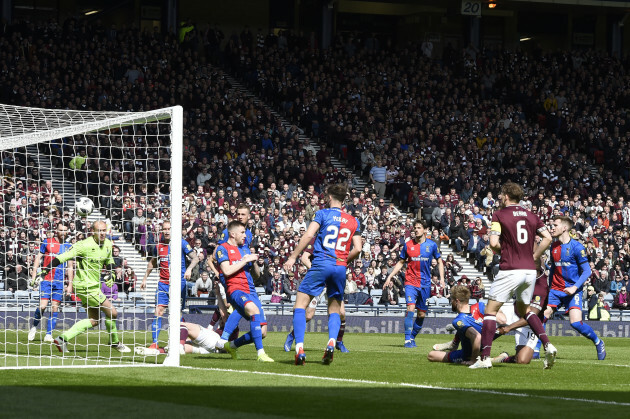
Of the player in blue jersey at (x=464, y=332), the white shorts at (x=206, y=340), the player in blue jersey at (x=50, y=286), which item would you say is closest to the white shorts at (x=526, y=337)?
the player in blue jersey at (x=464, y=332)

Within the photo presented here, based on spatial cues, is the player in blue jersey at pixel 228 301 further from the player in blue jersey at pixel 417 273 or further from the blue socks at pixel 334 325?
the player in blue jersey at pixel 417 273

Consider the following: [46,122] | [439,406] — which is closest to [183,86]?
[46,122]

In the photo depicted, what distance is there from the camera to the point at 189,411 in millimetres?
8117

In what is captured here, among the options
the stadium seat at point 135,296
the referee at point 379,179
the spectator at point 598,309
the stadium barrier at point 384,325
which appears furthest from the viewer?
the referee at point 379,179

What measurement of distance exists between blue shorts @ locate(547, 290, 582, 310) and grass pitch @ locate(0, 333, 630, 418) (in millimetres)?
2215

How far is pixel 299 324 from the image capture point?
12.6 meters

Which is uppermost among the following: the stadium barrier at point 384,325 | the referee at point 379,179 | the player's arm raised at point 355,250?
the referee at point 379,179

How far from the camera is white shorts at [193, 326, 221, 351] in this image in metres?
14.1

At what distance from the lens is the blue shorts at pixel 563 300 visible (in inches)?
633

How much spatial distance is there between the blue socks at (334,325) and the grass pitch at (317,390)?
44 centimetres

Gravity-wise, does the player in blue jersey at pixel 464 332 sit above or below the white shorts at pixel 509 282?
below

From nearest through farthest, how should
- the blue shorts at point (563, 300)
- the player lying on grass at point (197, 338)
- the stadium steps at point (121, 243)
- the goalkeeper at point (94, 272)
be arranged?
the player lying on grass at point (197, 338), the goalkeeper at point (94, 272), the blue shorts at point (563, 300), the stadium steps at point (121, 243)

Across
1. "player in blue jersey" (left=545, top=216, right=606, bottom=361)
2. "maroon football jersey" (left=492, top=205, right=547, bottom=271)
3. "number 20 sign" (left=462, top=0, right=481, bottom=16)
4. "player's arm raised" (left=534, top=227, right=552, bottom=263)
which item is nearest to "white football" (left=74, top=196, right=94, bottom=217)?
"maroon football jersey" (left=492, top=205, right=547, bottom=271)

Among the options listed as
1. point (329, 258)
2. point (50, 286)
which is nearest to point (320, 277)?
point (329, 258)
